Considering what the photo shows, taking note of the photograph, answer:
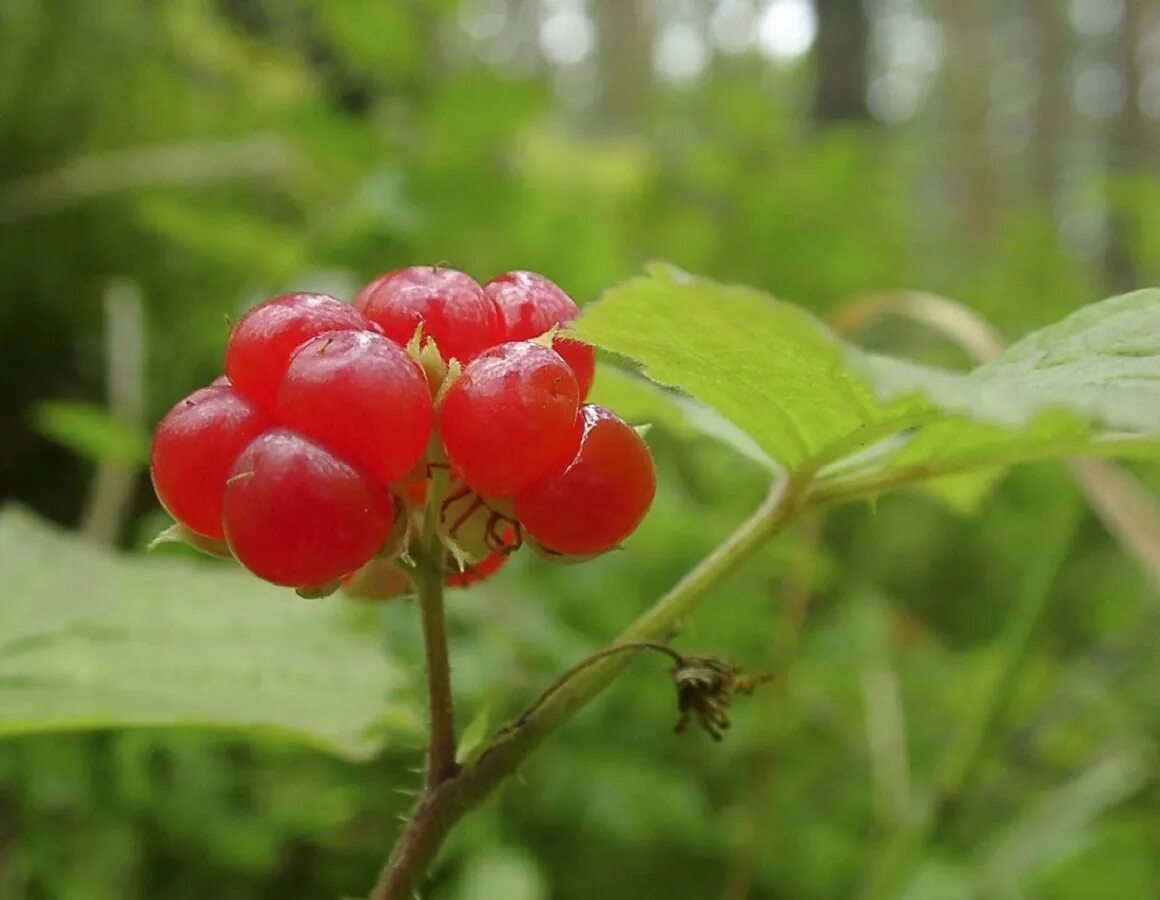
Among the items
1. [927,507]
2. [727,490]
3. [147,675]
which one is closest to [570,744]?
[727,490]

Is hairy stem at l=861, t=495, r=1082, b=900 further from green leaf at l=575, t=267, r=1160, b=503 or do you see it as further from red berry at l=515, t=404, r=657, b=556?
red berry at l=515, t=404, r=657, b=556

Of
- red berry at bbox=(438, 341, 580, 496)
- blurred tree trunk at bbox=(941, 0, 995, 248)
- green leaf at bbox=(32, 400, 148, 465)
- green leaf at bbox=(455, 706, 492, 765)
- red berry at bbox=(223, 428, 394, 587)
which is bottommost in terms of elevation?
blurred tree trunk at bbox=(941, 0, 995, 248)

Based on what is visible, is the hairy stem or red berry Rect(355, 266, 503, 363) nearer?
red berry Rect(355, 266, 503, 363)

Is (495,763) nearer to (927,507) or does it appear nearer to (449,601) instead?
(449,601)

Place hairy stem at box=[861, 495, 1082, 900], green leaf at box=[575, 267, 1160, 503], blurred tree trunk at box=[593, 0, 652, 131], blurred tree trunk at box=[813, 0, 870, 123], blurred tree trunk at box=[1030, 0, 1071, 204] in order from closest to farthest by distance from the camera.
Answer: green leaf at box=[575, 267, 1160, 503], hairy stem at box=[861, 495, 1082, 900], blurred tree trunk at box=[813, 0, 870, 123], blurred tree trunk at box=[593, 0, 652, 131], blurred tree trunk at box=[1030, 0, 1071, 204]

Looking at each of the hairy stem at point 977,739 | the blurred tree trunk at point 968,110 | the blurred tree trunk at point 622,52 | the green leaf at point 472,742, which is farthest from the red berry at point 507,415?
the blurred tree trunk at point 968,110

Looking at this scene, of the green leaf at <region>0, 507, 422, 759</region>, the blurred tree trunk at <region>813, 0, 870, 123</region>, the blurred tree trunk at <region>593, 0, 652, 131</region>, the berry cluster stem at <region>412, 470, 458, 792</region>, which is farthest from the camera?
the blurred tree trunk at <region>593, 0, 652, 131</region>

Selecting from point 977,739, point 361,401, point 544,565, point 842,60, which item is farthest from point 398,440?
point 842,60

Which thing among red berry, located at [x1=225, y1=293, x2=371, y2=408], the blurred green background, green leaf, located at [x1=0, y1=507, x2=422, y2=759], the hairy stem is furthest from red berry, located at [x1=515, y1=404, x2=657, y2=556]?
the hairy stem

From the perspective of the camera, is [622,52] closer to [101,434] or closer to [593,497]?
[101,434]
